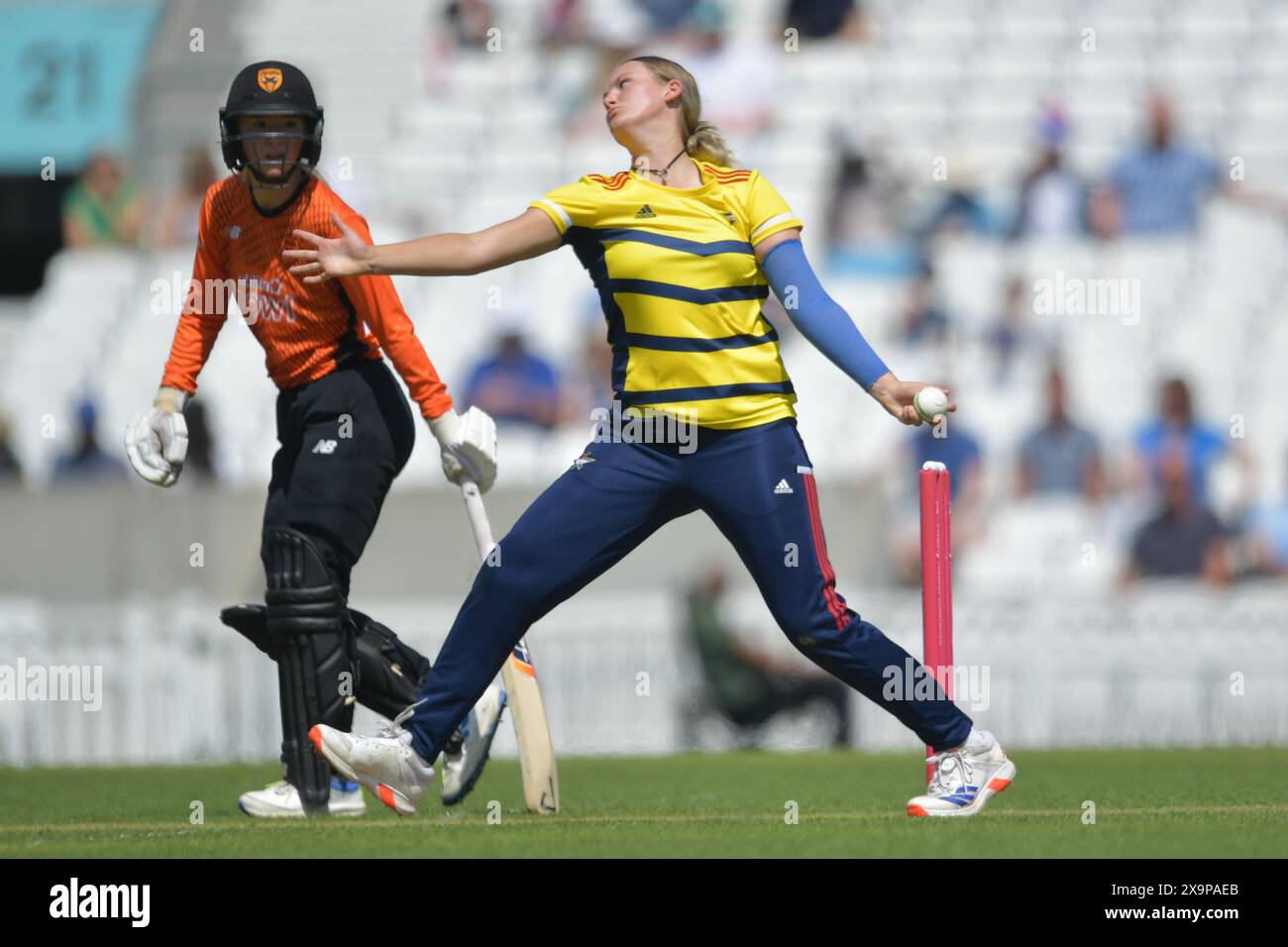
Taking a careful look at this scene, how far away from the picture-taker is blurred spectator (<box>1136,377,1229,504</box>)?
44.8 feet

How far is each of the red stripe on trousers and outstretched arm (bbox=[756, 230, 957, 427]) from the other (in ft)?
1.03

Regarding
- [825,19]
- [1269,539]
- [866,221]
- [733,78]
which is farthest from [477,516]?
[825,19]

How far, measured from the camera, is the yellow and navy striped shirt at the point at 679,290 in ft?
19.1

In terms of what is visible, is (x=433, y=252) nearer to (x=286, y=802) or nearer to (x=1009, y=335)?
(x=286, y=802)

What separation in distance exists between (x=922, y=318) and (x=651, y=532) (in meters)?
9.61

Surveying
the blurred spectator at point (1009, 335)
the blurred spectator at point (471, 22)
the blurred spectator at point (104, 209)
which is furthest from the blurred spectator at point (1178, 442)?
the blurred spectator at point (104, 209)

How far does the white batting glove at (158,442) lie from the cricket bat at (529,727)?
890 millimetres

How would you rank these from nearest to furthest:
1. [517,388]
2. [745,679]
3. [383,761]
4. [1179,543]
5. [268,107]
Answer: [383,761] < [268,107] < [745,679] < [1179,543] < [517,388]

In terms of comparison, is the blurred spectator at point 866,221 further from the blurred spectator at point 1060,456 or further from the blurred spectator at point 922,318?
the blurred spectator at point 1060,456

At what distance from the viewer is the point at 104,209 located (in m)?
19.8

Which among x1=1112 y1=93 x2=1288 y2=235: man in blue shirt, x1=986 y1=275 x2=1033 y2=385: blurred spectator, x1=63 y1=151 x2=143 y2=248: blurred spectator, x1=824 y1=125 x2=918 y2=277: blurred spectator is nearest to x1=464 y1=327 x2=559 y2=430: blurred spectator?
x1=824 y1=125 x2=918 y2=277: blurred spectator

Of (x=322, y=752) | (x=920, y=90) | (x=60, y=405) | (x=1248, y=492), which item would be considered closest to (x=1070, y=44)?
(x=920, y=90)

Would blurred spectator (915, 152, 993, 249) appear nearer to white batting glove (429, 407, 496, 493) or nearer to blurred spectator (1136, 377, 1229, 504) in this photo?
blurred spectator (1136, 377, 1229, 504)
